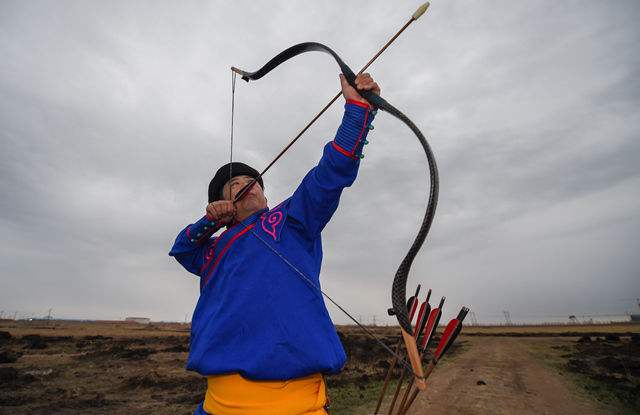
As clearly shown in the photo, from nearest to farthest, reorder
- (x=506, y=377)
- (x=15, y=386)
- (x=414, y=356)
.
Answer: (x=414, y=356)
(x=15, y=386)
(x=506, y=377)

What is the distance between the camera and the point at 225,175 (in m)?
3.75

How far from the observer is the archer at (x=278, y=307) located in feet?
7.09

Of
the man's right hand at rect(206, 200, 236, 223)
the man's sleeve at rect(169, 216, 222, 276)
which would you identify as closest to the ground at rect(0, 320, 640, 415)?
the man's sleeve at rect(169, 216, 222, 276)

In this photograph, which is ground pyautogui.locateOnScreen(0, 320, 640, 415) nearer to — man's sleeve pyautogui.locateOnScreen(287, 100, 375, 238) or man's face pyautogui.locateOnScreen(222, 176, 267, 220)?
man's face pyautogui.locateOnScreen(222, 176, 267, 220)

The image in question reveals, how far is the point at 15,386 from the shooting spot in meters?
11.9

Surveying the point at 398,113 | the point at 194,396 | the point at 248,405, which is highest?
the point at 398,113

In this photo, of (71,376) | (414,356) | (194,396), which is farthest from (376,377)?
(414,356)

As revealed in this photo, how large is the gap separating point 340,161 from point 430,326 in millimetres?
1424

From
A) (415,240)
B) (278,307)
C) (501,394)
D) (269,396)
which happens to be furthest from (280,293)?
(501,394)

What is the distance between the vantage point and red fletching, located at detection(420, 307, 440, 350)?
7.75ft

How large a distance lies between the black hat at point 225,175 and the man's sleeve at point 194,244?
67cm

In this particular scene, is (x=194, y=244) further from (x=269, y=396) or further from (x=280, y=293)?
(x=269, y=396)

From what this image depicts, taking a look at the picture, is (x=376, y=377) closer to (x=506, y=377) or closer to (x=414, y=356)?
(x=506, y=377)

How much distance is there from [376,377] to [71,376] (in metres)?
13.2
